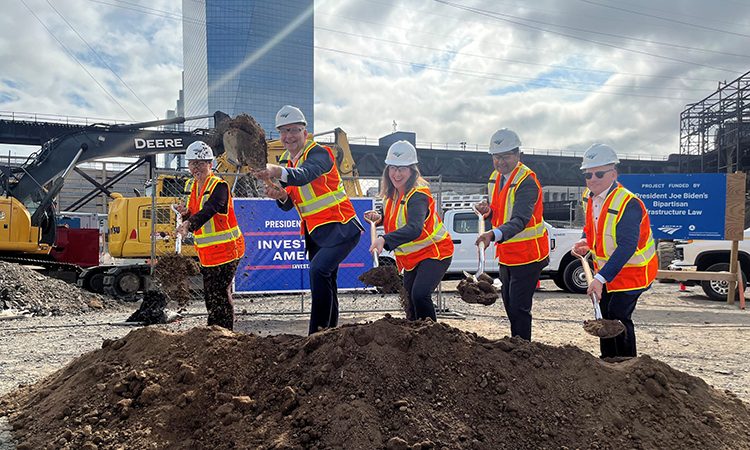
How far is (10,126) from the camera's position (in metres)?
23.0

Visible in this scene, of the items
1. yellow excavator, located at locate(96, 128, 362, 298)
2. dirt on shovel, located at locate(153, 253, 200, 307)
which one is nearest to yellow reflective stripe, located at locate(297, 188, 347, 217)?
dirt on shovel, located at locate(153, 253, 200, 307)

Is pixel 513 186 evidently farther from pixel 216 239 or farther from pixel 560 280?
pixel 560 280

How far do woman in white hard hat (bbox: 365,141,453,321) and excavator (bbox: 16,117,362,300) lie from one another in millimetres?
6480

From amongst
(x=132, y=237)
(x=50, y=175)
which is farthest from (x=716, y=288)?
(x=50, y=175)

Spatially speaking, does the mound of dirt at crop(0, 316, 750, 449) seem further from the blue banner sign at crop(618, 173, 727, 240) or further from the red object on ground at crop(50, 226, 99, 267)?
the red object on ground at crop(50, 226, 99, 267)

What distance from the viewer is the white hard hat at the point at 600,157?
398 centimetres

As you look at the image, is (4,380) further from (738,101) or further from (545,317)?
(738,101)

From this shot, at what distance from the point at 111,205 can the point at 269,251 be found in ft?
18.1

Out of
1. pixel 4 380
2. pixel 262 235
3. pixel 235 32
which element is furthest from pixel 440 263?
pixel 235 32

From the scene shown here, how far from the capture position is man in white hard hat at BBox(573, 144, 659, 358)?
3.71 meters

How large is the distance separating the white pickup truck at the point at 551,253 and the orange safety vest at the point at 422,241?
268 inches

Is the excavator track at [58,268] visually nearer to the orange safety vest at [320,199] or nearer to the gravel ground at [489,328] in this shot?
the gravel ground at [489,328]

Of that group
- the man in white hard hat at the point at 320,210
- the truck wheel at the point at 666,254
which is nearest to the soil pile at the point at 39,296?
the man in white hard hat at the point at 320,210

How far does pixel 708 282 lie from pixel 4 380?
11.5 meters
